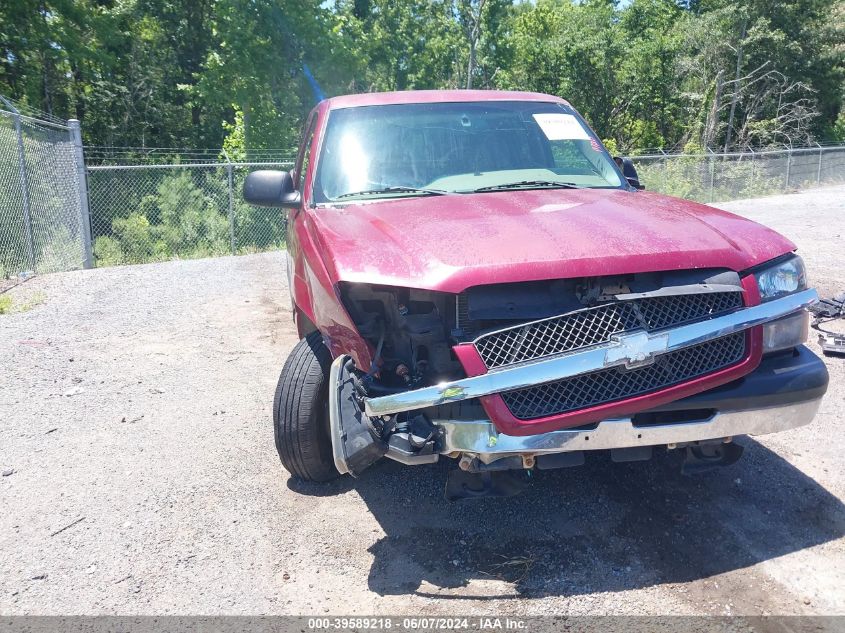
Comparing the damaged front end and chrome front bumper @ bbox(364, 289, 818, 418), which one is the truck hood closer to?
the damaged front end

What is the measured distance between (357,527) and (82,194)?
10.6 metres

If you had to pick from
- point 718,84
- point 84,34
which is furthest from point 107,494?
point 718,84

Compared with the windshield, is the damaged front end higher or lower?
lower

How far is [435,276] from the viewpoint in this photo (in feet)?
9.59

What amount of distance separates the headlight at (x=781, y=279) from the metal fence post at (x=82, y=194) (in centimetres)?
1117

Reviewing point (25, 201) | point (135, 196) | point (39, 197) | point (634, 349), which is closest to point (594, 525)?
point (634, 349)

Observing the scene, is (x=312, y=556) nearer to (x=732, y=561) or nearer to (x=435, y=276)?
(x=435, y=276)

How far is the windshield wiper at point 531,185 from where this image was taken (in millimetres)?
4266

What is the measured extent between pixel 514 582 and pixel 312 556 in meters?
0.93

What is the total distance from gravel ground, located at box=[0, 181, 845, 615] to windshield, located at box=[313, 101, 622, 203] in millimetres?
1648

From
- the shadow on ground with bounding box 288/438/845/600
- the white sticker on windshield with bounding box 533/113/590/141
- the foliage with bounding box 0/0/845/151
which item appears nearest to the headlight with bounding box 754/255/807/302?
the shadow on ground with bounding box 288/438/845/600

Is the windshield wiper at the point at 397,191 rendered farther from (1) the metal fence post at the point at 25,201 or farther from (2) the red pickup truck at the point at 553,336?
(1) the metal fence post at the point at 25,201

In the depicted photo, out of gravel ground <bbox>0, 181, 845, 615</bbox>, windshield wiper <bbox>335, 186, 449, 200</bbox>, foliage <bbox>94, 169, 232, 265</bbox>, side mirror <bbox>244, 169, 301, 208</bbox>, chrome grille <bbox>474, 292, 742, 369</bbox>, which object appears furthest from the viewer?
foliage <bbox>94, 169, 232, 265</bbox>

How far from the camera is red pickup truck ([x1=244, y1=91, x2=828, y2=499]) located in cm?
293
